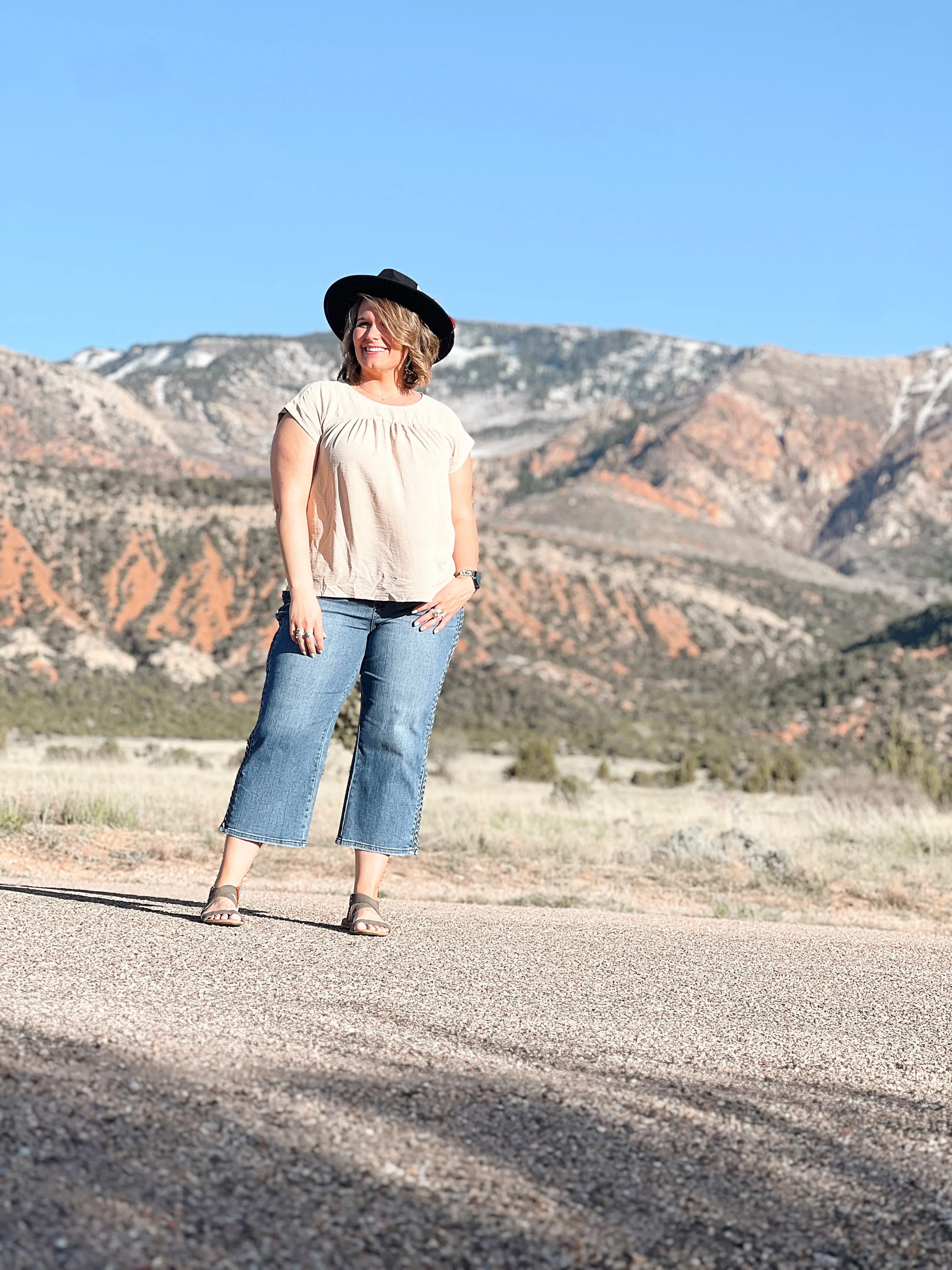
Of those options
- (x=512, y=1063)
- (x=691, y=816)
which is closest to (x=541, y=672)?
(x=691, y=816)

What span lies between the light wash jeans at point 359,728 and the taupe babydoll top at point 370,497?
97 mm

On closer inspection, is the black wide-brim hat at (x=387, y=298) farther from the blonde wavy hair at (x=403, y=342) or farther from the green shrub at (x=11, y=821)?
the green shrub at (x=11, y=821)

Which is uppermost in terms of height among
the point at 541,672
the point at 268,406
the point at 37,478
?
the point at 268,406

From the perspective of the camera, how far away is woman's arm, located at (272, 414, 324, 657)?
4.30m

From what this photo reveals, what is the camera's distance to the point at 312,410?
4.45m

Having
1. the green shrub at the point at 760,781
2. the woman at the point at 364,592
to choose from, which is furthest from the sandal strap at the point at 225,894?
the green shrub at the point at 760,781

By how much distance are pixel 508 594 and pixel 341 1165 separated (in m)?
56.9

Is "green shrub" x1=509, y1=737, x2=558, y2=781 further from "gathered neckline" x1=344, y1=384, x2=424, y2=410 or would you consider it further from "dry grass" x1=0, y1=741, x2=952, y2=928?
"gathered neckline" x1=344, y1=384, x2=424, y2=410

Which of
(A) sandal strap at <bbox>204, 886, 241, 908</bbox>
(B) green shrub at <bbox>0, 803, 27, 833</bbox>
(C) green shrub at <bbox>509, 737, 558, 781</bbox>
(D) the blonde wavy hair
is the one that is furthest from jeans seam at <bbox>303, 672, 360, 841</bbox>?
(C) green shrub at <bbox>509, 737, 558, 781</bbox>

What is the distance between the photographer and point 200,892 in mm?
6277

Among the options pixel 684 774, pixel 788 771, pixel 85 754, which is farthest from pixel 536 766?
pixel 85 754

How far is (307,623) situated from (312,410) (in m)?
0.74

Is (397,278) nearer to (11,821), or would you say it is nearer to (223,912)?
(223,912)

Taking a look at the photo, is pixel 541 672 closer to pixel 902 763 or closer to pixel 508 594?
pixel 508 594
